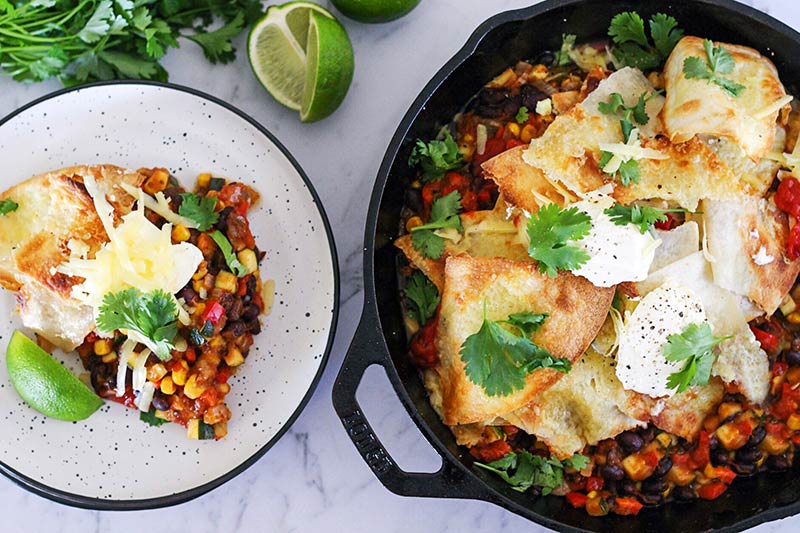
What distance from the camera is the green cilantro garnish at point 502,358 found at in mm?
2922

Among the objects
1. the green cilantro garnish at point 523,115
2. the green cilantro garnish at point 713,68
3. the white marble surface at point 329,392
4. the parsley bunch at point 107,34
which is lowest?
the white marble surface at point 329,392

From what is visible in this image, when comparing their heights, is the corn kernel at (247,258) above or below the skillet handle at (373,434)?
above

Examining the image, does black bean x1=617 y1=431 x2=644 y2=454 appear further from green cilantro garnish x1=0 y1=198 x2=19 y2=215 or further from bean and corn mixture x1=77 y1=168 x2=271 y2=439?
green cilantro garnish x1=0 y1=198 x2=19 y2=215

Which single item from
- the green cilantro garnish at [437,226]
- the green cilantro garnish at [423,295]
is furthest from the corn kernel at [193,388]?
the green cilantro garnish at [437,226]

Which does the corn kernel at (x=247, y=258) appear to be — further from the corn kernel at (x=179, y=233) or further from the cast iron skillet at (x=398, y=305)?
the cast iron skillet at (x=398, y=305)

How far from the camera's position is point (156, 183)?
136 inches

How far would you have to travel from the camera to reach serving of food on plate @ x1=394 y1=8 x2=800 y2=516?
9.80ft

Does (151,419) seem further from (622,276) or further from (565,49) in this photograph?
(565,49)

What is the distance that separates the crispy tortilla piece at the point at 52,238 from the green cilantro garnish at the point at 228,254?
0.36m

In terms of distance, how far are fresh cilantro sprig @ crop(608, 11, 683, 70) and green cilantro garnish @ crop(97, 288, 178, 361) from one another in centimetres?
197

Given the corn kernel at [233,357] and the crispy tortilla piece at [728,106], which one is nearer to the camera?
the crispy tortilla piece at [728,106]

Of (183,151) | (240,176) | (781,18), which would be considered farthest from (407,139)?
(781,18)

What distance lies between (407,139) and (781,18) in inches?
69.9

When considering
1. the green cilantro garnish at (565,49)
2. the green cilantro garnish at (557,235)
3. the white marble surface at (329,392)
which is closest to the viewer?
the green cilantro garnish at (557,235)
